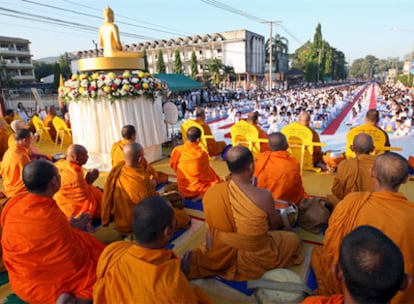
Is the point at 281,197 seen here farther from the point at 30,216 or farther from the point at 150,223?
the point at 30,216

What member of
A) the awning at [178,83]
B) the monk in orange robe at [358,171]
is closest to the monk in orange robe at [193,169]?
the monk in orange robe at [358,171]

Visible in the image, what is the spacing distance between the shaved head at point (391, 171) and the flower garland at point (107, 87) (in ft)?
17.4

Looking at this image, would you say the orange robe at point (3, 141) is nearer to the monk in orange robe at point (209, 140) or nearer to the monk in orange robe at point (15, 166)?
the monk in orange robe at point (15, 166)

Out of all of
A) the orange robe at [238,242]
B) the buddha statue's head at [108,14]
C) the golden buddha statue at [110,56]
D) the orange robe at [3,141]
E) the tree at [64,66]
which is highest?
the tree at [64,66]

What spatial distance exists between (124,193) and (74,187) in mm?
803

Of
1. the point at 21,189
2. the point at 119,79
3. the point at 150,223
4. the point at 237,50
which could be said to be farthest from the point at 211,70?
the point at 150,223

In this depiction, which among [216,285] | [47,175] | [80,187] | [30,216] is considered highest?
[47,175]

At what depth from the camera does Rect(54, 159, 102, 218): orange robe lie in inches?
151

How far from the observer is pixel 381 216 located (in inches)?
82.7

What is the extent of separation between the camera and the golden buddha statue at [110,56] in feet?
23.1

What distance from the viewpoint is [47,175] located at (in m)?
2.49

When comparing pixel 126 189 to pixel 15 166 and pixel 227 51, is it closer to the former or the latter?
pixel 15 166

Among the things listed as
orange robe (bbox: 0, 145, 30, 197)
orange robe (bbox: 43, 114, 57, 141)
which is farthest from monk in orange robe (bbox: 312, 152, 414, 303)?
orange robe (bbox: 43, 114, 57, 141)

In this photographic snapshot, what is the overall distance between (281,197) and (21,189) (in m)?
3.93
